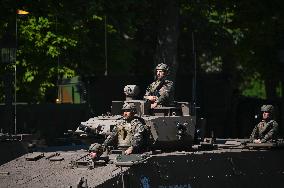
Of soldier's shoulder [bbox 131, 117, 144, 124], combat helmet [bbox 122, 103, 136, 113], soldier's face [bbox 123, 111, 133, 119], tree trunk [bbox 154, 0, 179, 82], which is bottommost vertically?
soldier's shoulder [bbox 131, 117, 144, 124]

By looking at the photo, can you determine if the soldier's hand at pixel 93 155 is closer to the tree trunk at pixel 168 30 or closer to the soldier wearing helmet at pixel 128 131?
the soldier wearing helmet at pixel 128 131

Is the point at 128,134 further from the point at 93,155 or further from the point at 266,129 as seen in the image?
the point at 266,129

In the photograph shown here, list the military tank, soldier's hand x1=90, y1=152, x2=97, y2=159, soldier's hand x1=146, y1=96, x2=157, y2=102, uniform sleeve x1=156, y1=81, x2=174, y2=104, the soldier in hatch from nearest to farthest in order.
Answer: the military tank
soldier's hand x1=90, y1=152, x2=97, y2=159
the soldier in hatch
uniform sleeve x1=156, y1=81, x2=174, y2=104
soldier's hand x1=146, y1=96, x2=157, y2=102

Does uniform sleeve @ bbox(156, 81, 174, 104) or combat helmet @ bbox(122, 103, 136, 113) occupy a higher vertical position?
uniform sleeve @ bbox(156, 81, 174, 104)

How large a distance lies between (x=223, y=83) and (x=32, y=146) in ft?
46.5

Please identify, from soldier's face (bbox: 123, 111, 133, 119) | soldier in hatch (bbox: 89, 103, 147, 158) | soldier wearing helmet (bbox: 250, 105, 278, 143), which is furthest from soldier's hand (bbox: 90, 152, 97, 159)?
soldier wearing helmet (bbox: 250, 105, 278, 143)

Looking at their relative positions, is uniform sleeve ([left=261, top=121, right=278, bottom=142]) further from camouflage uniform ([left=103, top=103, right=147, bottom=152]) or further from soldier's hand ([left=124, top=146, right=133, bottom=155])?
soldier's hand ([left=124, top=146, right=133, bottom=155])

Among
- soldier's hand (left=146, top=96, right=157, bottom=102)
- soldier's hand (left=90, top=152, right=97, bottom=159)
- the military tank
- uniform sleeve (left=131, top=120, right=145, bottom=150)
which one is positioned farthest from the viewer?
soldier's hand (left=146, top=96, right=157, bottom=102)

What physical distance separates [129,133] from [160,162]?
2.85 feet

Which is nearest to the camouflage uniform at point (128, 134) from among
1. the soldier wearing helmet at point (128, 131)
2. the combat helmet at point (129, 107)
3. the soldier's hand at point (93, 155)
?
the soldier wearing helmet at point (128, 131)

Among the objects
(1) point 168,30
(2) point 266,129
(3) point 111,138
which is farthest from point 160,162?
(1) point 168,30

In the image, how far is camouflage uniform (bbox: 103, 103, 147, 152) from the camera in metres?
18.7

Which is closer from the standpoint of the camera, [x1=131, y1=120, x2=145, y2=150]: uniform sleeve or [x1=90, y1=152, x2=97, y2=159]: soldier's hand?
[x1=90, y1=152, x2=97, y2=159]: soldier's hand

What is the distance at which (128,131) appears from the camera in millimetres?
18969
